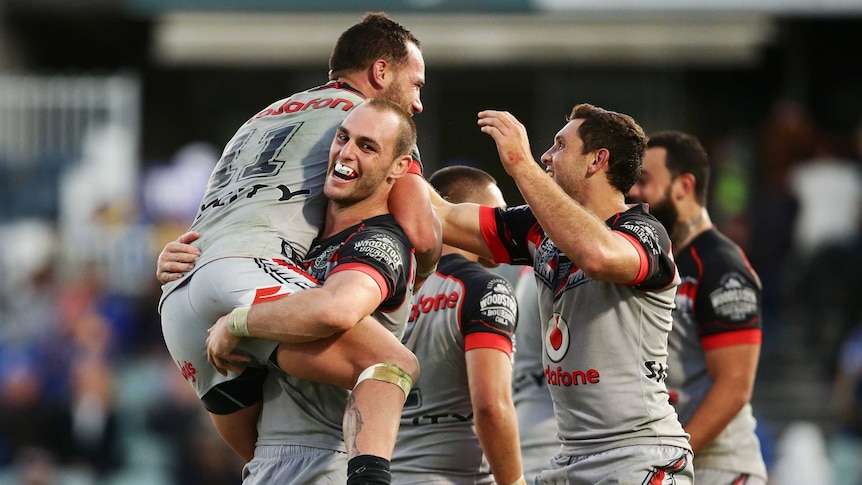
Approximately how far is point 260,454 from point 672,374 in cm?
220

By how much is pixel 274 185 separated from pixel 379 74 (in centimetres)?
74

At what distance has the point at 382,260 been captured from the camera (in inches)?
196

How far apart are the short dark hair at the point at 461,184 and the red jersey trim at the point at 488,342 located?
100cm

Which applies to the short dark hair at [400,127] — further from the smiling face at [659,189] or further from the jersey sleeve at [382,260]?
the smiling face at [659,189]

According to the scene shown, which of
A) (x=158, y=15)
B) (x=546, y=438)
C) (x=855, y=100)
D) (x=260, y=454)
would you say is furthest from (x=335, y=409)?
(x=855, y=100)

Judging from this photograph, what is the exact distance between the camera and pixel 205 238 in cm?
530

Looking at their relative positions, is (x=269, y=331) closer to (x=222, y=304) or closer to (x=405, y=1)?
(x=222, y=304)

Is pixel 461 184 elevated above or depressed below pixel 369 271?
above

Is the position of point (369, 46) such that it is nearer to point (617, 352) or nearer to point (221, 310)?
point (221, 310)

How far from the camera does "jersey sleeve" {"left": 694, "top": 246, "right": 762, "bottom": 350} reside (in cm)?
625

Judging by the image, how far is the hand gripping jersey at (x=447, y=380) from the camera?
229 inches

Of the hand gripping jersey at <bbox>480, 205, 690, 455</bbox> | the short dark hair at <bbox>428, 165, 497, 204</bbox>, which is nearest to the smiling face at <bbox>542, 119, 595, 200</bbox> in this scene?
the hand gripping jersey at <bbox>480, 205, 690, 455</bbox>

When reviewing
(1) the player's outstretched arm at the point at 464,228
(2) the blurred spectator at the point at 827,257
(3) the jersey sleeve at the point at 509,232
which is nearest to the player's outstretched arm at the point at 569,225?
(3) the jersey sleeve at the point at 509,232

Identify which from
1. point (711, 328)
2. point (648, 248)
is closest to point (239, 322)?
point (648, 248)
